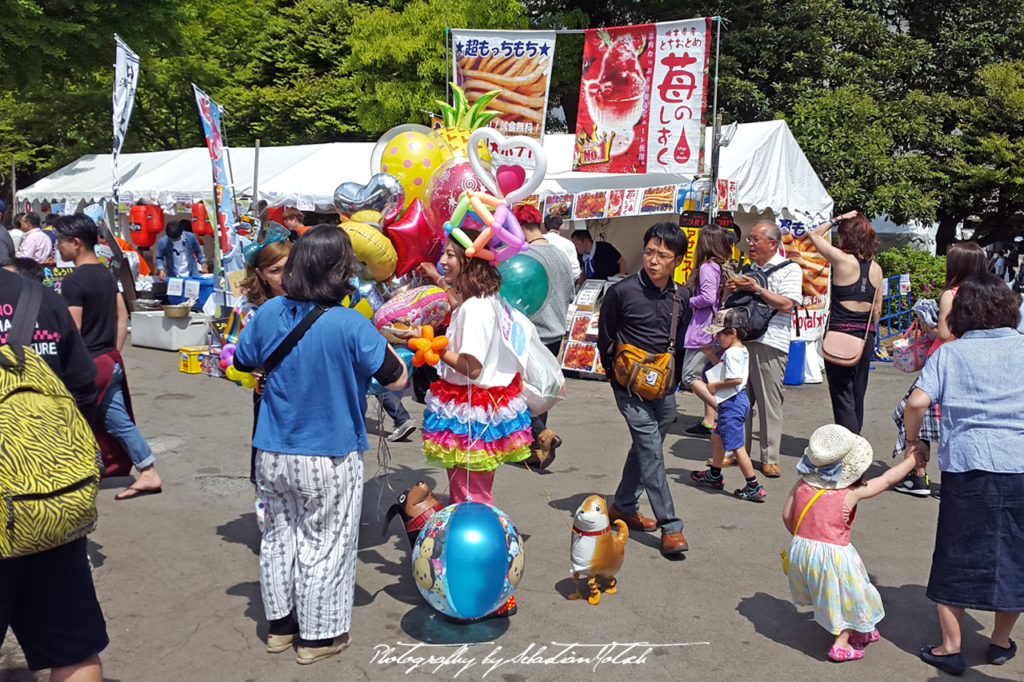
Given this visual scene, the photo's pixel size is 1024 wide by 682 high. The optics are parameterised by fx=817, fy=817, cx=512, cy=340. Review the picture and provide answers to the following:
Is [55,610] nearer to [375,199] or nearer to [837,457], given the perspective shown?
[375,199]

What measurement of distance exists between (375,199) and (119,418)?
2.27 meters

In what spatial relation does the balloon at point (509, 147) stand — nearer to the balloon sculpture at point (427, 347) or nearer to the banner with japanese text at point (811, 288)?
the balloon sculpture at point (427, 347)

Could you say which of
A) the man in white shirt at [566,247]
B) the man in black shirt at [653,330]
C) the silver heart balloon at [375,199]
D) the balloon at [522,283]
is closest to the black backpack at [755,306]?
the man in black shirt at [653,330]

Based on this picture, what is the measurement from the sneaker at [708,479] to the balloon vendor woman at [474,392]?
95.6 inches

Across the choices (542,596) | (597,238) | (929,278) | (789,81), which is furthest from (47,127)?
(542,596)

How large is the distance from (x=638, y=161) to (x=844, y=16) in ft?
37.2

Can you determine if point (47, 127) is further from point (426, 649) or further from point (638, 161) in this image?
point (426, 649)

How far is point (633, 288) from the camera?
4.81 meters

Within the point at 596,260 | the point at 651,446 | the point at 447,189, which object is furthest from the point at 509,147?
the point at 596,260

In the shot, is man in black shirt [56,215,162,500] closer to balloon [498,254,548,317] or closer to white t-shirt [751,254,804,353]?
balloon [498,254,548,317]

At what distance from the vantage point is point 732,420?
594cm

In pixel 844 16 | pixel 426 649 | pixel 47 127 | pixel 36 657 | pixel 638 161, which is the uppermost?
pixel 844 16

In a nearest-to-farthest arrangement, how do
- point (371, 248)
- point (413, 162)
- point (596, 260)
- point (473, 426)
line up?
point (473, 426) < point (371, 248) < point (413, 162) < point (596, 260)

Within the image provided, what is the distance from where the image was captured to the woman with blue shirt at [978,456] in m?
3.46
